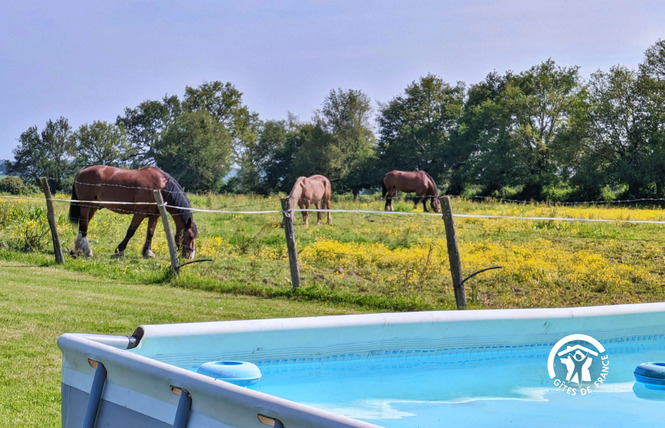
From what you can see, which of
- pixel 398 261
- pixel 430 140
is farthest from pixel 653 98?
pixel 398 261

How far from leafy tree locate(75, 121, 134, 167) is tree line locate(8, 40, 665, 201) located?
108 mm

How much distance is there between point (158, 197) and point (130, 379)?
895 centimetres

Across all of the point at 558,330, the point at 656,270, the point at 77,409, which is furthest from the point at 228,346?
the point at 656,270

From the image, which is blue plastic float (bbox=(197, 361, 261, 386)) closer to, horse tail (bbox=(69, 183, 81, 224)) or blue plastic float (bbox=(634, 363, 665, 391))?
blue plastic float (bbox=(634, 363, 665, 391))

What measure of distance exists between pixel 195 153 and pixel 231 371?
236ft

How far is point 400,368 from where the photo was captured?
5414 millimetres

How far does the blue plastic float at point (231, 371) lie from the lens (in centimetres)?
384

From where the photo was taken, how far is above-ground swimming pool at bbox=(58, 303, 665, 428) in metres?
3.06

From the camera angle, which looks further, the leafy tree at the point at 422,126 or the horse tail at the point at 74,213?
the leafy tree at the point at 422,126

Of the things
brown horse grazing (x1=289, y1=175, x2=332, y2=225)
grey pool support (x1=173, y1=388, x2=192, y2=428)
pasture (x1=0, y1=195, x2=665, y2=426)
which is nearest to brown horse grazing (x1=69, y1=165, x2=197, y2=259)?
pasture (x1=0, y1=195, x2=665, y2=426)

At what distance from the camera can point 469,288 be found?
10.7m

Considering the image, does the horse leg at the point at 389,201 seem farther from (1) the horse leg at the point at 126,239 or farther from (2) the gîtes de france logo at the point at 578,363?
(2) the gîtes de france logo at the point at 578,363

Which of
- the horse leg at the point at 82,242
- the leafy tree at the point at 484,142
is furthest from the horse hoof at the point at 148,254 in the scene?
the leafy tree at the point at 484,142

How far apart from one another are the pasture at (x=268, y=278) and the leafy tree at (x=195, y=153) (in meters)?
55.5
